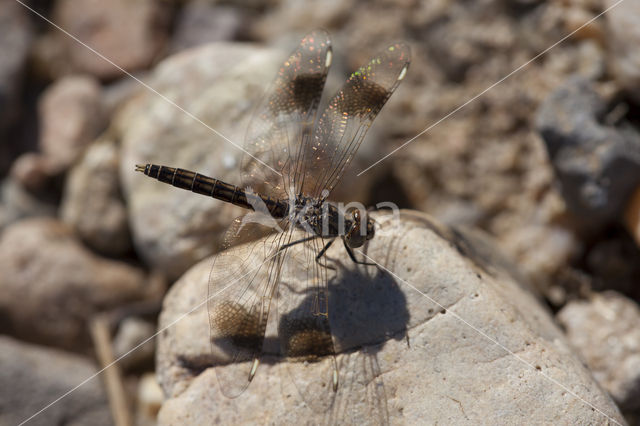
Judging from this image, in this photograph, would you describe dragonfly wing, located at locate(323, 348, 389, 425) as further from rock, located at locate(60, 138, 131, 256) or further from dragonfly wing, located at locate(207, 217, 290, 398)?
rock, located at locate(60, 138, 131, 256)

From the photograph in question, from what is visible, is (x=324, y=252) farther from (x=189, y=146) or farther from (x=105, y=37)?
(x=105, y=37)

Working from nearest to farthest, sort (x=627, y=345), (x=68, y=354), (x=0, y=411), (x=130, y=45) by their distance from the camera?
(x=627, y=345), (x=0, y=411), (x=68, y=354), (x=130, y=45)

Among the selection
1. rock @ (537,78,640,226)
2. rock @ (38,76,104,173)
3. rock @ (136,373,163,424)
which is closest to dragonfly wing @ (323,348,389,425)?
rock @ (136,373,163,424)

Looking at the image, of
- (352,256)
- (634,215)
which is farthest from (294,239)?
(634,215)

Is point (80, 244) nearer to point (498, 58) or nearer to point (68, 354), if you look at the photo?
point (68, 354)

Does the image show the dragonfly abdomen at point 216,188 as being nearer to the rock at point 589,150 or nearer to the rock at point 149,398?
the rock at point 149,398

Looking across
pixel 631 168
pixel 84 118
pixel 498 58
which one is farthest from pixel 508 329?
pixel 84 118

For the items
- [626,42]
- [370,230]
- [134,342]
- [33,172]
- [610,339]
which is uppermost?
[33,172]
